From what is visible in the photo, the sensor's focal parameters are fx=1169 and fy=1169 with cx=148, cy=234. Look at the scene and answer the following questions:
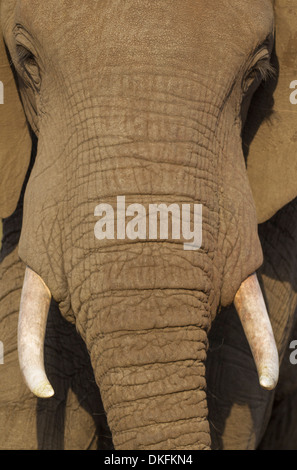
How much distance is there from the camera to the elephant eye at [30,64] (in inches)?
162

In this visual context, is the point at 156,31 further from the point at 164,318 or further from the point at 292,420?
the point at 292,420

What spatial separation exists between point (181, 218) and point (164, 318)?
0.32m

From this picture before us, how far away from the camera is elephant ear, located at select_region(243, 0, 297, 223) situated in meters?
4.41

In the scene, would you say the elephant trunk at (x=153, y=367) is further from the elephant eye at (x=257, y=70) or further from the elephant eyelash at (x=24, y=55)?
the elephant eyelash at (x=24, y=55)

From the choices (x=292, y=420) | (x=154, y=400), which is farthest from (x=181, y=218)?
(x=292, y=420)

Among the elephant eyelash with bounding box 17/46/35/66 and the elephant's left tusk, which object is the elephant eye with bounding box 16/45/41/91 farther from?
the elephant's left tusk

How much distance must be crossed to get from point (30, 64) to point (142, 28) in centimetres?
57

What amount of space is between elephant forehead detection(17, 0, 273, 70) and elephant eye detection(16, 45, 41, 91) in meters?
0.16

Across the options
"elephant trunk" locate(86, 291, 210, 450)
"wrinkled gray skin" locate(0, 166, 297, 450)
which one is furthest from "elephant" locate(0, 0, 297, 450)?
"wrinkled gray skin" locate(0, 166, 297, 450)

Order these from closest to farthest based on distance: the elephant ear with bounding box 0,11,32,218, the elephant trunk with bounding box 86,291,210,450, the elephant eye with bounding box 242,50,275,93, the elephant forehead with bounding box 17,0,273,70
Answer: the elephant trunk with bounding box 86,291,210,450 → the elephant forehead with bounding box 17,0,273,70 → the elephant eye with bounding box 242,50,275,93 → the elephant ear with bounding box 0,11,32,218

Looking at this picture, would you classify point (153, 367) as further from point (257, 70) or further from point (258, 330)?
point (257, 70)

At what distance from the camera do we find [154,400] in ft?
11.8

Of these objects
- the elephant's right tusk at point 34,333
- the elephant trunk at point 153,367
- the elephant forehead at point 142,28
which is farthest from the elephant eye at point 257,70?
the elephant's right tusk at point 34,333
